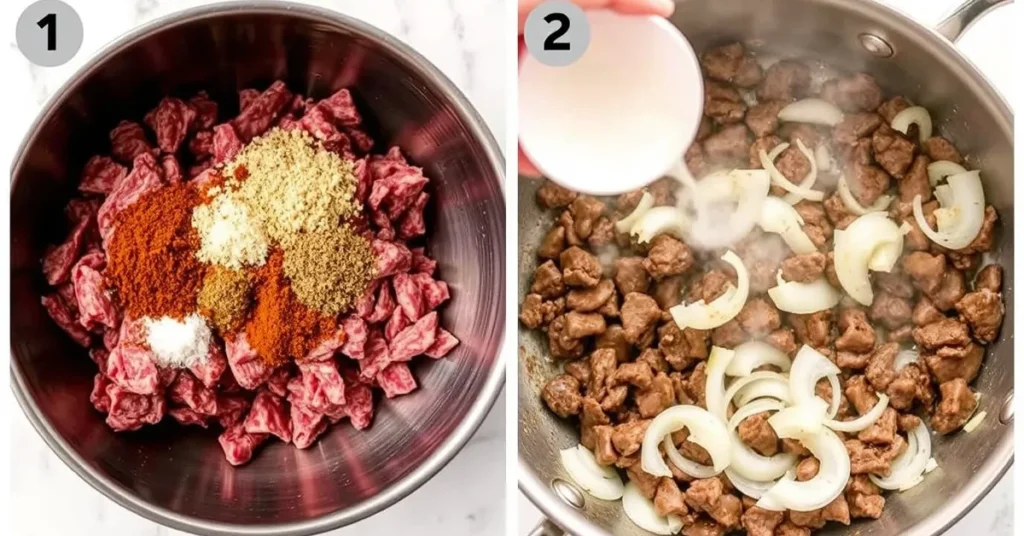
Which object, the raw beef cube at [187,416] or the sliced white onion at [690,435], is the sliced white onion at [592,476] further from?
the raw beef cube at [187,416]

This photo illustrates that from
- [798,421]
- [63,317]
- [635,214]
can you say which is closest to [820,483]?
[798,421]

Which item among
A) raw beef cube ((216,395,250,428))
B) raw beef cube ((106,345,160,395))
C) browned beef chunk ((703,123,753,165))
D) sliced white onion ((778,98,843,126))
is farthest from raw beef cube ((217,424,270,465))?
sliced white onion ((778,98,843,126))

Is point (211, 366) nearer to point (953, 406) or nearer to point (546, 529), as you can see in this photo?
point (546, 529)

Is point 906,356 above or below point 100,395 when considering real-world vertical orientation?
below

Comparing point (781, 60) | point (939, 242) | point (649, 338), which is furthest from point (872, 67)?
point (649, 338)

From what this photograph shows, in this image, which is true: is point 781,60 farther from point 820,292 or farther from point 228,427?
point 228,427

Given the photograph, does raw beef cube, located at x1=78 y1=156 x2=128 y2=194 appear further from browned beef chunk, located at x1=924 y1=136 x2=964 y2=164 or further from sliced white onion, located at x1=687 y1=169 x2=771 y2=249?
browned beef chunk, located at x1=924 y1=136 x2=964 y2=164
